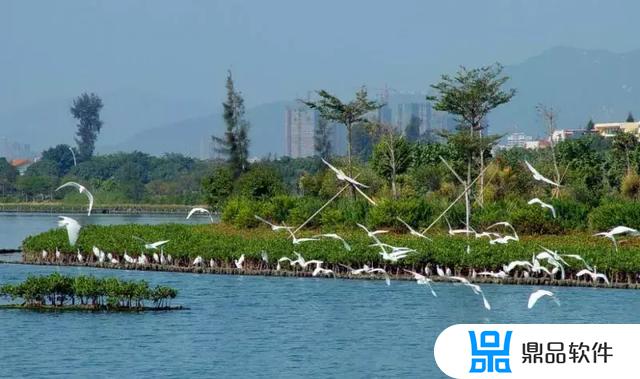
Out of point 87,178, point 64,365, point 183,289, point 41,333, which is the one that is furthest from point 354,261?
point 87,178

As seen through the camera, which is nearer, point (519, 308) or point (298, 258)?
point (519, 308)

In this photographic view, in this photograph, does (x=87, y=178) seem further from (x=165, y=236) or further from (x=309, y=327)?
(x=309, y=327)

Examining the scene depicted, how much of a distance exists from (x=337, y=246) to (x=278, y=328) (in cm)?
1435

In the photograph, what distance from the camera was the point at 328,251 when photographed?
55.8m

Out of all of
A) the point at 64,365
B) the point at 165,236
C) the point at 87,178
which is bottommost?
the point at 64,365

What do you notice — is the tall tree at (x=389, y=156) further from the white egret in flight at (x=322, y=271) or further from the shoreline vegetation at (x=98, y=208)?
the shoreline vegetation at (x=98, y=208)

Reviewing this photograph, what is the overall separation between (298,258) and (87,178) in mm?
135392

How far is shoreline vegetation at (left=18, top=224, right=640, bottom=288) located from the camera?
5119 cm

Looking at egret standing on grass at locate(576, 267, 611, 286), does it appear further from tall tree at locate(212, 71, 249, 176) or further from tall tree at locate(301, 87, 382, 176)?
tall tree at locate(212, 71, 249, 176)

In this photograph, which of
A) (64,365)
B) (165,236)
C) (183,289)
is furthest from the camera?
(165,236)

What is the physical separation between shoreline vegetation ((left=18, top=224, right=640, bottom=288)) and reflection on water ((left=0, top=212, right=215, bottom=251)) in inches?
603

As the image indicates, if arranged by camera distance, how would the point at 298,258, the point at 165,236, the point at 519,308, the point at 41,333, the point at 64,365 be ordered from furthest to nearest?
the point at 165,236 < the point at 298,258 < the point at 519,308 < the point at 41,333 < the point at 64,365

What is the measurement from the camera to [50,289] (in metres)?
41.9

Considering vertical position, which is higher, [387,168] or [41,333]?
[387,168]
